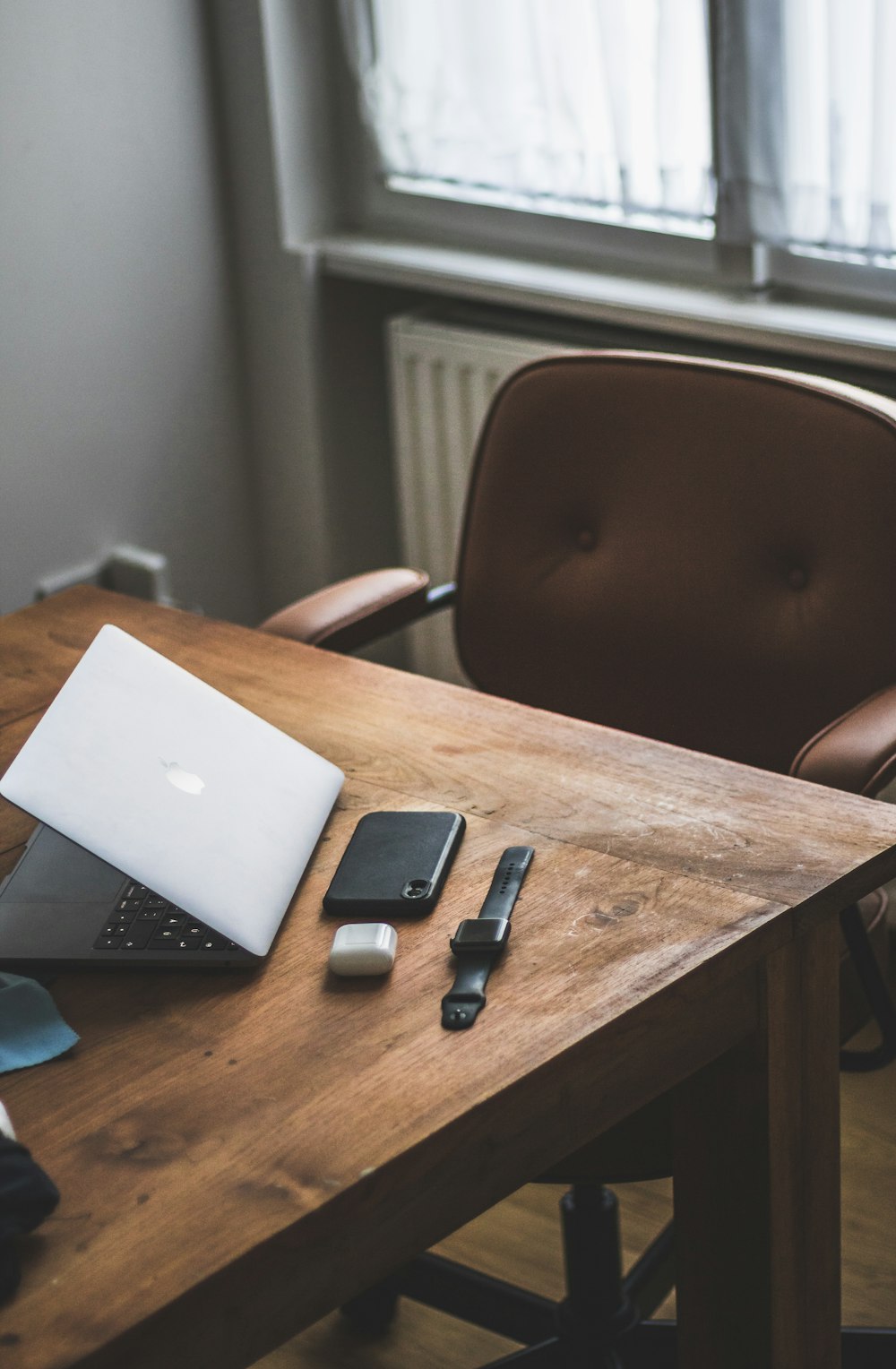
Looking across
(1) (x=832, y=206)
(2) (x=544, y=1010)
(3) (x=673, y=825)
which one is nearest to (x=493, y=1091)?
(2) (x=544, y=1010)

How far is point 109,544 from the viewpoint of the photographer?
2.66m

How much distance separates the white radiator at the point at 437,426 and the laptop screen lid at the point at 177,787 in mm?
1200

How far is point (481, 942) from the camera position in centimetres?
102

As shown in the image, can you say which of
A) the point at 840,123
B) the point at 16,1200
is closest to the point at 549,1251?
the point at 16,1200

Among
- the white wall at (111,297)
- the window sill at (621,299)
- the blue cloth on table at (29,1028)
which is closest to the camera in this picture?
the blue cloth on table at (29,1028)

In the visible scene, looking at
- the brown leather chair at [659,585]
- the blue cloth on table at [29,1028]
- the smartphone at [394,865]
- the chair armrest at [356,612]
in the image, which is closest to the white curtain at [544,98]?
the brown leather chair at [659,585]

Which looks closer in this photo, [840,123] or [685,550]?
[685,550]

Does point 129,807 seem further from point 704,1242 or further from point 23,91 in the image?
point 23,91

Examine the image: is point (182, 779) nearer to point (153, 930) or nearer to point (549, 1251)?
point (153, 930)

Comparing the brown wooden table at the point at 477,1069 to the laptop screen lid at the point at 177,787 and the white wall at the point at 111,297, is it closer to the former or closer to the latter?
the laptop screen lid at the point at 177,787

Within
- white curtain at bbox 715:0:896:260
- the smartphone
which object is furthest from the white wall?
the smartphone

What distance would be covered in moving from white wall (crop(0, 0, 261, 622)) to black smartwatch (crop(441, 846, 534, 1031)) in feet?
5.26

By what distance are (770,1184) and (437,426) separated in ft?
5.44

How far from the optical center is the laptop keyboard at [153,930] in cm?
106
